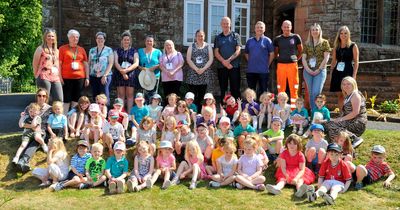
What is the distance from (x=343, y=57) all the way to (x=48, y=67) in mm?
5739

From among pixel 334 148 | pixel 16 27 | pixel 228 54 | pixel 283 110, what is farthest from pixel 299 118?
pixel 16 27

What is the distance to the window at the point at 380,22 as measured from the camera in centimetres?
1552

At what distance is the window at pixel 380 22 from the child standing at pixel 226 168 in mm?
9366

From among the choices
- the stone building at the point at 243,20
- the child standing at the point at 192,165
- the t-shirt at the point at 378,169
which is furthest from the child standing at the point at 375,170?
the stone building at the point at 243,20

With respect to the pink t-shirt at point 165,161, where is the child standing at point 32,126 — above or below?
above

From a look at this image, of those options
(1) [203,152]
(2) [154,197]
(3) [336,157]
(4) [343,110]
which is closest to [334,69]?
(4) [343,110]

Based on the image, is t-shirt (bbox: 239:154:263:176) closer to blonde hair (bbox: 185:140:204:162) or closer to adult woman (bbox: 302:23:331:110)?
blonde hair (bbox: 185:140:204:162)

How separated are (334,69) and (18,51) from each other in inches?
1174

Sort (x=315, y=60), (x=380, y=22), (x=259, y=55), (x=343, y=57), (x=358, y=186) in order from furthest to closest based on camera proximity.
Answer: (x=380, y=22), (x=259, y=55), (x=315, y=60), (x=343, y=57), (x=358, y=186)

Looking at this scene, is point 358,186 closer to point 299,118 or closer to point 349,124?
point 349,124

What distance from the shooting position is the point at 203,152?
27.6 ft

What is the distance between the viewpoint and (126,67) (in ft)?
31.7

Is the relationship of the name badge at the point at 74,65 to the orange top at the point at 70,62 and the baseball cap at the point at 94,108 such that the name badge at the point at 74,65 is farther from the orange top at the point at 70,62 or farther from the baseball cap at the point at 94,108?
the baseball cap at the point at 94,108

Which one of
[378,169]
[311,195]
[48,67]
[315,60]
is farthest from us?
[315,60]
